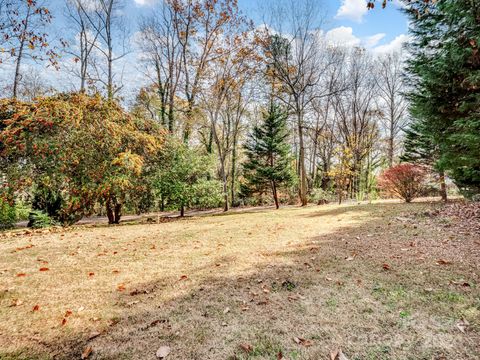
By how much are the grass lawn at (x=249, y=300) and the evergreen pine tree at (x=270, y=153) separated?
11.2 meters

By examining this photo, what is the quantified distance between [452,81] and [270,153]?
10.1 m

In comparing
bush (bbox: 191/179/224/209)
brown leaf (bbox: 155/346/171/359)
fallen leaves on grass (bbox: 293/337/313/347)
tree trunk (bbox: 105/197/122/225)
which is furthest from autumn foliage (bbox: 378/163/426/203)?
brown leaf (bbox: 155/346/171/359)

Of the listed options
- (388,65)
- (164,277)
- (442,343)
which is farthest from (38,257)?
(388,65)

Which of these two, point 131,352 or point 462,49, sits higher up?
point 462,49

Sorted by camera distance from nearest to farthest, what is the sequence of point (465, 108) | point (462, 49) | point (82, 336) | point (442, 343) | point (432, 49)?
point (442, 343) < point (82, 336) < point (462, 49) < point (465, 108) < point (432, 49)

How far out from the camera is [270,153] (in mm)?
16328

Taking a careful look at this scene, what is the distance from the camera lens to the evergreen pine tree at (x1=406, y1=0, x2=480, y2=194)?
5875 mm

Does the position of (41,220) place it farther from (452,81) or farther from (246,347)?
(452,81)

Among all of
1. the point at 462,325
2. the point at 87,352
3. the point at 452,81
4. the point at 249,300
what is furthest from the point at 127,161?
the point at 452,81

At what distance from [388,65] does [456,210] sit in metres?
20.9

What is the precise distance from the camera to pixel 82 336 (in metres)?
2.27

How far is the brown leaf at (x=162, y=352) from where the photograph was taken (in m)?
2.01

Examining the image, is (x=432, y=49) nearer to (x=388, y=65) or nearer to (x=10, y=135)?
(x=10, y=135)

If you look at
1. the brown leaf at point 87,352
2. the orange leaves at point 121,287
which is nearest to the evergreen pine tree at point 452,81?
the orange leaves at point 121,287
